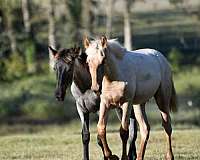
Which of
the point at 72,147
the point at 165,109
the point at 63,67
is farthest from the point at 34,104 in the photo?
the point at 63,67

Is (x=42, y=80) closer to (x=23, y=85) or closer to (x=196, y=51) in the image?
(x=23, y=85)

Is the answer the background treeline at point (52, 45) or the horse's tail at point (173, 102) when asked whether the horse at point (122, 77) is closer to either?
the horse's tail at point (173, 102)

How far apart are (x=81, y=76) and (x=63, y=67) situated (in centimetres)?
58

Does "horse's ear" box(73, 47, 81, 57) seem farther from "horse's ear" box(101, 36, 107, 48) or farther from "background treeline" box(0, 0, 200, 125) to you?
"background treeline" box(0, 0, 200, 125)

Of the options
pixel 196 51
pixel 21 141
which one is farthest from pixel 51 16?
pixel 21 141

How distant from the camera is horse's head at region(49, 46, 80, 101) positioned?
10195 millimetres

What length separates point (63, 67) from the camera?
10258 millimetres

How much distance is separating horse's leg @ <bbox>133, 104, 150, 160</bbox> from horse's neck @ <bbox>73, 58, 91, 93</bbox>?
827 millimetres

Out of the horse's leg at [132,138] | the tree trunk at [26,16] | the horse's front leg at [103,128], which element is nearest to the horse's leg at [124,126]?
the horse's front leg at [103,128]

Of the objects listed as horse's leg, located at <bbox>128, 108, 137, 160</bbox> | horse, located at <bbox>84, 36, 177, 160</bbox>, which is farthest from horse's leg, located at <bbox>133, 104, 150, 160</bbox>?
horse's leg, located at <bbox>128, 108, 137, 160</bbox>

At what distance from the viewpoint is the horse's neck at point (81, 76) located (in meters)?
10.6

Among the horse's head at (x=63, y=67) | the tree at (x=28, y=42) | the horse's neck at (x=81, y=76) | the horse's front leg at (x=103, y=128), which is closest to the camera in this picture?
the horse's front leg at (x=103, y=128)

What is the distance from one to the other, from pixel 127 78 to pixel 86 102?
54.0 inches

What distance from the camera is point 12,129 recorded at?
2519 centimetres
